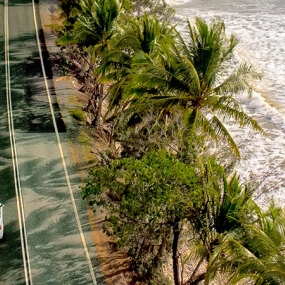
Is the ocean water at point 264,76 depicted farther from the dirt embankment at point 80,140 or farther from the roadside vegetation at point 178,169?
the dirt embankment at point 80,140

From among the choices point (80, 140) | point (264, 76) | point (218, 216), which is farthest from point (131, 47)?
point (264, 76)

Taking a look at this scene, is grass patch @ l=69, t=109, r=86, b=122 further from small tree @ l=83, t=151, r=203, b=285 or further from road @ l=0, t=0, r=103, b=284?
small tree @ l=83, t=151, r=203, b=285

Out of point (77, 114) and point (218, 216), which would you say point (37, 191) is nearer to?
point (77, 114)

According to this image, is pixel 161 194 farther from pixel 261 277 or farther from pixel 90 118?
pixel 90 118

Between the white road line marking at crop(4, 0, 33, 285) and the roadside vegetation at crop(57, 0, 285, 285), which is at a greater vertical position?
the roadside vegetation at crop(57, 0, 285, 285)

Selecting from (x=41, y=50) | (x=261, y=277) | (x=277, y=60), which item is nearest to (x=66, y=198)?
(x=261, y=277)

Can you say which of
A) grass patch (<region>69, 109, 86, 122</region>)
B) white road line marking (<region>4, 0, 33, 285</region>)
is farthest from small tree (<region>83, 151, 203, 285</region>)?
grass patch (<region>69, 109, 86, 122</region>)
